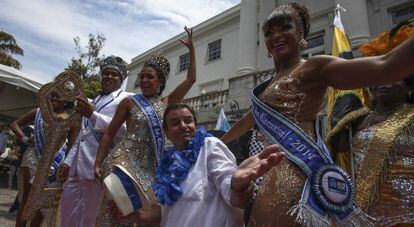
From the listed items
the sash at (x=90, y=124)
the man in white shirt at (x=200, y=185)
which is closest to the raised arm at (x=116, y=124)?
the sash at (x=90, y=124)

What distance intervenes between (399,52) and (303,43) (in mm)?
685

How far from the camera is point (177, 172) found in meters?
1.66

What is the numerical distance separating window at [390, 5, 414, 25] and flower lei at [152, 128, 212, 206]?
10427mm

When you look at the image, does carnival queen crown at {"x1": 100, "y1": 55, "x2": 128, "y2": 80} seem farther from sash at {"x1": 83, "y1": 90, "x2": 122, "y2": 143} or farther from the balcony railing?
the balcony railing

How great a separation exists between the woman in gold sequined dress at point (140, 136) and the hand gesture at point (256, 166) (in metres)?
1.05

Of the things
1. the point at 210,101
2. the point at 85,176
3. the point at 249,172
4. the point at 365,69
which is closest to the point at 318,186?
the point at 249,172

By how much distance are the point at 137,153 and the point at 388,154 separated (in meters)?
1.92

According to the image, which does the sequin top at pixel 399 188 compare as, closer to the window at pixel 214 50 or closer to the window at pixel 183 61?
the window at pixel 214 50

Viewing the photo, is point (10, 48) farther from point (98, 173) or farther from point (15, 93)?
point (98, 173)

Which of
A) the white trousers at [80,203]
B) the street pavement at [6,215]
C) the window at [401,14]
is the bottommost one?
the street pavement at [6,215]

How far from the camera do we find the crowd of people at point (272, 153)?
1160 millimetres

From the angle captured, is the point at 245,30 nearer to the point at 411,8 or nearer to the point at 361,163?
the point at 411,8

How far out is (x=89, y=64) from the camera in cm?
1512

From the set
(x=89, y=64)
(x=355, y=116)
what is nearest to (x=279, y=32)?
(x=355, y=116)
